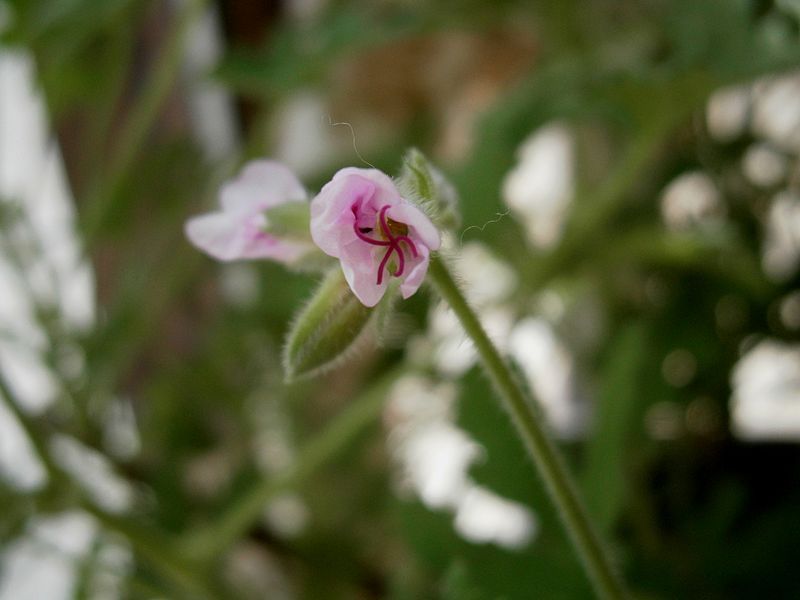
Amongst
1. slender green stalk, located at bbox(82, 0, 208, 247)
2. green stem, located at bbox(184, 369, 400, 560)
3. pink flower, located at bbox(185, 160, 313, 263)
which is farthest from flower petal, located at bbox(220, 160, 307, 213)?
slender green stalk, located at bbox(82, 0, 208, 247)

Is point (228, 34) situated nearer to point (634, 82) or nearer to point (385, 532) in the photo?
point (385, 532)

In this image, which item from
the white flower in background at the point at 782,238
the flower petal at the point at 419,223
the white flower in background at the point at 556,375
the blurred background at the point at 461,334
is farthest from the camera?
the white flower in background at the point at 556,375

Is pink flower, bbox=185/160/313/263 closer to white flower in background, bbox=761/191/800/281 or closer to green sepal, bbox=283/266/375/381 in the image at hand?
green sepal, bbox=283/266/375/381

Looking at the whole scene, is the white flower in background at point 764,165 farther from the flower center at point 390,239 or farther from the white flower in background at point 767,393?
the flower center at point 390,239

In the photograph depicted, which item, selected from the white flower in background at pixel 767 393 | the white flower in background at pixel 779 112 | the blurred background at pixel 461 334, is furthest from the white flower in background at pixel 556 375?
the white flower in background at pixel 779 112

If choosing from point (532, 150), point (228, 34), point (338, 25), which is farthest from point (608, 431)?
point (228, 34)

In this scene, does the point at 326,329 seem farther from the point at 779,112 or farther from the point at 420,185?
the point at 779,112

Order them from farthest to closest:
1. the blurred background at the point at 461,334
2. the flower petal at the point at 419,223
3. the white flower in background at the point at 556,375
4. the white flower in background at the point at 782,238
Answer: the white flower in background at the point at 556,375 < the white flower in background at the point at 782,238 < the blurred background at the point at 461,334 < the flower petal at the point at 419,223

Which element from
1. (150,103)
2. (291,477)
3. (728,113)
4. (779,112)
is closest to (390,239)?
(291,477)
